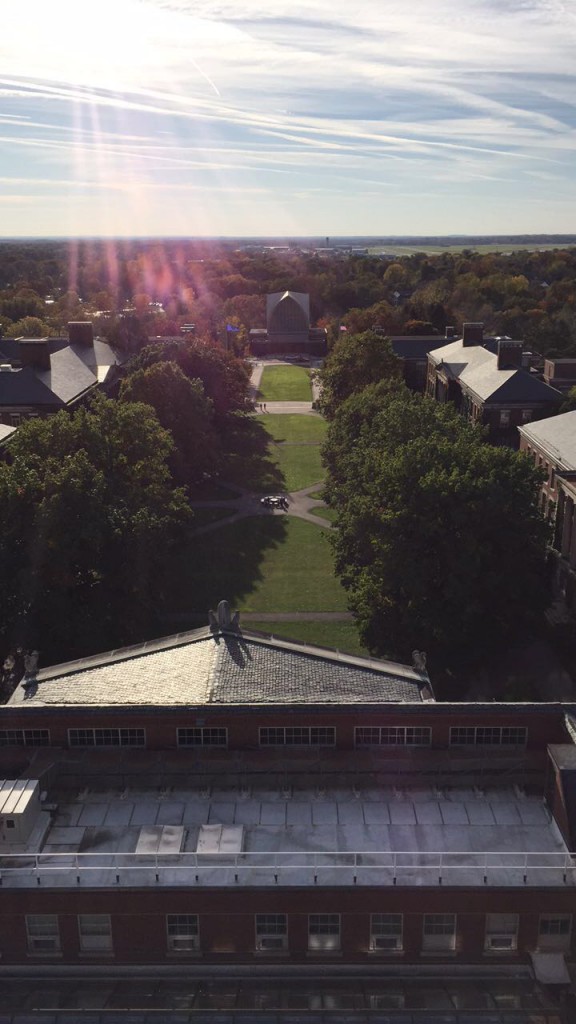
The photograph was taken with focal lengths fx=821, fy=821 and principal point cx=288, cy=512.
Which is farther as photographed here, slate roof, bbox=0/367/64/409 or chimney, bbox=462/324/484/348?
chimney, bbox=462/324/484/348

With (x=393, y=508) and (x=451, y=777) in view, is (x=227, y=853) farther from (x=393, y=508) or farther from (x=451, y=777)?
(x=393, y=508)

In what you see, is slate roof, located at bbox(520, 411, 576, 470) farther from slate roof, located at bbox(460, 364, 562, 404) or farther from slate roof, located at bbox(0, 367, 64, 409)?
slate roof, located at bbox(0, 367, 64, 409)

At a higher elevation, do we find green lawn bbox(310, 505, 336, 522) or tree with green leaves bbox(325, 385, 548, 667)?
tree with green leaves bbox(325, 385, 548, 667)
